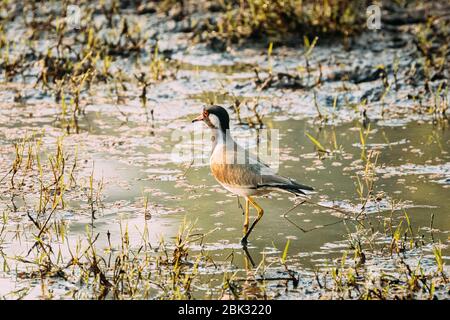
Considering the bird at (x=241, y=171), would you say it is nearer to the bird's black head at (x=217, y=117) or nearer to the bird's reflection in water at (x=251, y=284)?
the bird's black head at (x=217, y=117)

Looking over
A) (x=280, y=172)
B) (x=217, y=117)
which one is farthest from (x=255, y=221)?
(x=280, y=172)

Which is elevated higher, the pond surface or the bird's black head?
the bird's black head

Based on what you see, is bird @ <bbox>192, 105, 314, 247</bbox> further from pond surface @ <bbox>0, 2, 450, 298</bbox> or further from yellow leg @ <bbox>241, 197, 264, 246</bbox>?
pond surface @ <bbox>0, 2, 450, 298</bbox>

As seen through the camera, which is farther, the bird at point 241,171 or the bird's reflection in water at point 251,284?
the bird at point 241,171

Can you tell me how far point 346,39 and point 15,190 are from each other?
200 inches

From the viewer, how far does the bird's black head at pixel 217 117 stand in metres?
6.80

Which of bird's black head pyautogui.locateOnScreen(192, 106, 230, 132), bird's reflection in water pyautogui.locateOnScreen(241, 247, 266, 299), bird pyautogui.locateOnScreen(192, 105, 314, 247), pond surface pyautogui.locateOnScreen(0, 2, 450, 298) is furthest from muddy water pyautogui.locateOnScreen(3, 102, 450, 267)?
bird's black head pyautogui.locateOnScreen(192, 106, 230, 132)

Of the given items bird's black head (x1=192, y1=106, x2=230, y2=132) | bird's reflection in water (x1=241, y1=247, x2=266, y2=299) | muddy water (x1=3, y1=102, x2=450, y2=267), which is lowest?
bird's reflection in water (x1=241, y1=247, x2=266, y2=299)

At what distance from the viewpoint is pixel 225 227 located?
6.91m

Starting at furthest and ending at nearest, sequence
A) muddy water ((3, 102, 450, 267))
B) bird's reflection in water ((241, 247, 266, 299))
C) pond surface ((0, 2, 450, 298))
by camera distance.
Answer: muddy water ((3, 102, 450, 267))
pond surface ((0, 2, 450, 298))
bird's reflection in water ((241, 247, 266, 299))

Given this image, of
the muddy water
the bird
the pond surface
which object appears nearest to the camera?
the bird

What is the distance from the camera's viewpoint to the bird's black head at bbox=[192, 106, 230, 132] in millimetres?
6801

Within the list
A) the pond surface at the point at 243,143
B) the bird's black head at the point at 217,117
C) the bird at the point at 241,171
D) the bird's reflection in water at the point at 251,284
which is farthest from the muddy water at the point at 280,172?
the bird's black head at the point at 217,117
